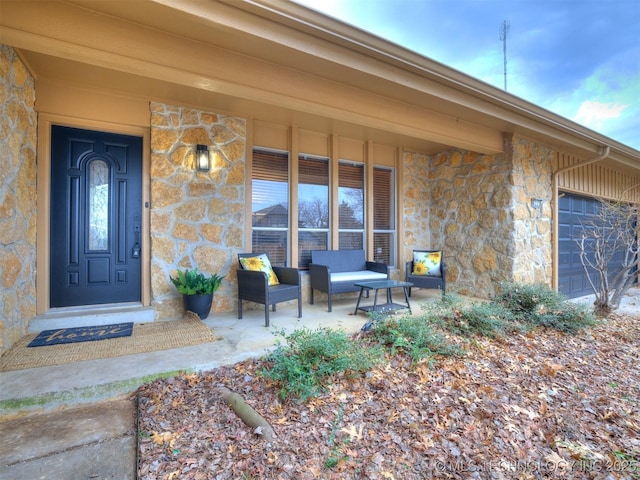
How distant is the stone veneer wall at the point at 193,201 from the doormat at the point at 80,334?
19.5 inches

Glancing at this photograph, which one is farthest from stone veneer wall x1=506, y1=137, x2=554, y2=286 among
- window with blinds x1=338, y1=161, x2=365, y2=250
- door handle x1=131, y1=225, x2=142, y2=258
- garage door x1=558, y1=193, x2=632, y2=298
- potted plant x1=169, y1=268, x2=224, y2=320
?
door handle x1=131, y1=225, x2=142, y2=258

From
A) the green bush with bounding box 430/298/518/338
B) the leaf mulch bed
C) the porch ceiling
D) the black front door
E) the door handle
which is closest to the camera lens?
the leaf mulch bed

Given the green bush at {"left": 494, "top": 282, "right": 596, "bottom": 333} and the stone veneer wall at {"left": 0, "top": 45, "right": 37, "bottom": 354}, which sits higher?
the stone veneer wall at {"left": 0, "top": 45, "right": 37, "bottom": 354}

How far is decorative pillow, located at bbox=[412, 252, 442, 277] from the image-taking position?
16.0 feet

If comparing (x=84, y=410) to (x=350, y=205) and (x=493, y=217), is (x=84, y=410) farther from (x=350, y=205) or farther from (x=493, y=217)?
(x=493, y=217)

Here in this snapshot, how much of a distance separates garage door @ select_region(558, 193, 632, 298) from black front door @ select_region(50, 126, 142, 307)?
660cm

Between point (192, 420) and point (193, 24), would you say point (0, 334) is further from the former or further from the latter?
point (193, 24)

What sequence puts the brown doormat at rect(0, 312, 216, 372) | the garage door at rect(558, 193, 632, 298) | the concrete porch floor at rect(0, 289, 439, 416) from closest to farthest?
the concrete porch floor at rect(0, 289, 439, 416), the brown doormat at rect(0, 312, 216, 372), the garage door at rect(558, 193, 632, 298)

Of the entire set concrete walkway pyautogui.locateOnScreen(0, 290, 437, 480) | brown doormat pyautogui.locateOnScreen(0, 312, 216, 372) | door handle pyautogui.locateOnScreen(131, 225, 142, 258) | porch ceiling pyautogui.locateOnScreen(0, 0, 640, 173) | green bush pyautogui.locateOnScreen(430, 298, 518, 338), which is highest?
porch ceiling pyautogui.locateOnScreen(0, 0, 640, 173)

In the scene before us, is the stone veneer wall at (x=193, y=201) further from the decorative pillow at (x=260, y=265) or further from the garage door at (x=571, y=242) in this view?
the garage door at (x=571, y=242)

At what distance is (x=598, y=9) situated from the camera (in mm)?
6234

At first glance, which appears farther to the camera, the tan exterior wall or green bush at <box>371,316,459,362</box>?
the tan exterior wall

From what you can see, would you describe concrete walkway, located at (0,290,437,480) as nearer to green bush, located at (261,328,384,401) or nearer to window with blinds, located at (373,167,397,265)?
green bush, located at (261,328,384,401)

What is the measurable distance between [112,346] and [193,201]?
1.78 m
